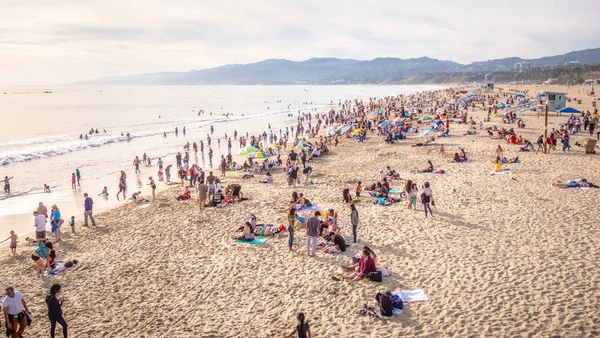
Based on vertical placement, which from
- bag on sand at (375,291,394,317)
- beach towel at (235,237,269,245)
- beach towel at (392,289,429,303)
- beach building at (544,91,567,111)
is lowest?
beach towel at (235,237,269,245)

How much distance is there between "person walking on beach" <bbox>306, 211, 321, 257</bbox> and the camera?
363 inches

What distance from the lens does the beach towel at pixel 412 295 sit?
731 centimetres

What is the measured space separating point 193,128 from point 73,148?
1594 cm

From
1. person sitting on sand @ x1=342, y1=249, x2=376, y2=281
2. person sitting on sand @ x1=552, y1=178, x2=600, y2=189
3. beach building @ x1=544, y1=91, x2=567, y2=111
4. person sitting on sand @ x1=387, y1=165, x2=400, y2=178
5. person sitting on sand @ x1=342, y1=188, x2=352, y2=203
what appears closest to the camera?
person sitting on sand @ x1=342, y1=249, x2=376, y2=281

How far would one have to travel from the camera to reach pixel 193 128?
158 ft

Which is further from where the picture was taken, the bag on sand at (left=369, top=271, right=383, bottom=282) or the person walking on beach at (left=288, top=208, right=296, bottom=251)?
the person walking on beach at (left=288, top=208, right=296, bottom=251)

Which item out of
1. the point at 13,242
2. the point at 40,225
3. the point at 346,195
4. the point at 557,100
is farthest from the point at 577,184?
the point at 557,100

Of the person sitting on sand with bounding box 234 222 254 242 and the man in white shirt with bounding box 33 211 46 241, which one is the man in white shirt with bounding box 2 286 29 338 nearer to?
the person sitting on sand with bounding box 234 222 254 242

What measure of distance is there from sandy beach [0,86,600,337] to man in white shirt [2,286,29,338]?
554mm

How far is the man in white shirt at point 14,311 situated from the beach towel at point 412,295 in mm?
6636

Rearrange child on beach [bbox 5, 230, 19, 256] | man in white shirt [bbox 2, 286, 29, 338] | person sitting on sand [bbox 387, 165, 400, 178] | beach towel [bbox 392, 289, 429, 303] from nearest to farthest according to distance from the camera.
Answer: man in white shirt [bbox 2, 286, 29, 338] < beach towel [bbox 392, 289, 429, 303] < child on beach [bbox 5, 230, 19, 256] < person sitting on sand [bbox 387, 165, 400, 178]

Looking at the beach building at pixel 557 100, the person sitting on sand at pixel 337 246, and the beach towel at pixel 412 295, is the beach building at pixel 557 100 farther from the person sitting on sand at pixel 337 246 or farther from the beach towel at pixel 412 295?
the beach towel at pixel 412 295

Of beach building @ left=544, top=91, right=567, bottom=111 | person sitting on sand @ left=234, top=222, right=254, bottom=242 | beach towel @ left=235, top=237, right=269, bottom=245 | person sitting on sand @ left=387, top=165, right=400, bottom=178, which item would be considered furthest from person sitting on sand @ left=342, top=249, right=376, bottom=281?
beach building @ left=544, top=91, right=567, bottom=111

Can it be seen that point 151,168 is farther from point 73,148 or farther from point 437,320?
point 437,320
